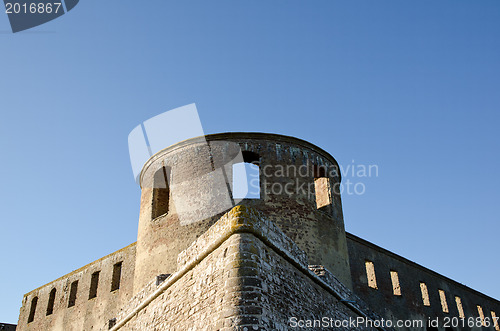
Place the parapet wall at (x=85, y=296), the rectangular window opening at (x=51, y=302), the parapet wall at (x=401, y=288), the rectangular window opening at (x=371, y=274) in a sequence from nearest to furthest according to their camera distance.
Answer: the parapet wall at (x=85, y=296) → the parapet wall at (x=401, y=288) → the rectangular window opening at (x=371, y=274) → the rectangular window opening at (x=51, y=302)

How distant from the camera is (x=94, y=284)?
1844 centimetres

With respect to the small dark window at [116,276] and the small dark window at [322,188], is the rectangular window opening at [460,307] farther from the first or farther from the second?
the small dark window at [116,276]

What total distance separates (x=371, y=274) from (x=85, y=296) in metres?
11.1

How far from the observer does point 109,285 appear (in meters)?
17.5

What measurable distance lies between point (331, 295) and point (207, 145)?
17.3 ft

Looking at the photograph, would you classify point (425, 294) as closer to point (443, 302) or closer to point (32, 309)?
point (443, 302)

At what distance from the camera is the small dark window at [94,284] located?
18109 millimetres

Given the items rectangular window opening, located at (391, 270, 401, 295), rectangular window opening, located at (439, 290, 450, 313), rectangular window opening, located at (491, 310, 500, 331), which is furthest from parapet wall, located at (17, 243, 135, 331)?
rectangular window opening, located at (491, 310, 500, 331)

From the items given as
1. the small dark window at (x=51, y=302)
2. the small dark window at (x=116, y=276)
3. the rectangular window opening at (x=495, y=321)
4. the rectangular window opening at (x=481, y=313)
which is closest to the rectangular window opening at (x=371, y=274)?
the rectangular window opening at (x=481, y=313)

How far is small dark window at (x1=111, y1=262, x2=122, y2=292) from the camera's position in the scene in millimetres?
17359

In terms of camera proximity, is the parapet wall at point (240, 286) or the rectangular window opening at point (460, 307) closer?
the parapet wall at point (240, 286)
